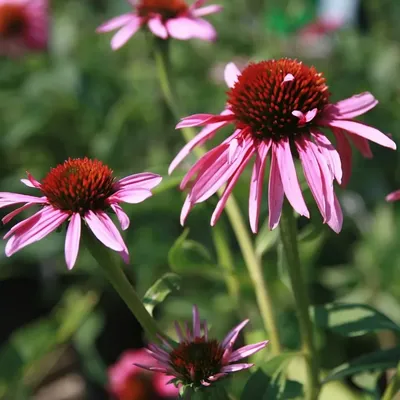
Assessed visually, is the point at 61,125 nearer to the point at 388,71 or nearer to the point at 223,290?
the point at 223,290

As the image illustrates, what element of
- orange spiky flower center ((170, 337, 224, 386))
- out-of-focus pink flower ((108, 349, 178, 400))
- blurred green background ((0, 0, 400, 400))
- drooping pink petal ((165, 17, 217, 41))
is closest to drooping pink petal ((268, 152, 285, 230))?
orange spiky flower center ((170, 337, 224, 386))

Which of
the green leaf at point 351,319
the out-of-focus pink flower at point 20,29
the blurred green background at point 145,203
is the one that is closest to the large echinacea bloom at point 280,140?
the green leaf at point 351,319

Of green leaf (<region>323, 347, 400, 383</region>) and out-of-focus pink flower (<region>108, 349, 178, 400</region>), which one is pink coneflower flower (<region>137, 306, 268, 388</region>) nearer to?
green leaf (<region>323, 347, 400, 383</region>)

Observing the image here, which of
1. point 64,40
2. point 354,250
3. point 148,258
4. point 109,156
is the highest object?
point 64,40

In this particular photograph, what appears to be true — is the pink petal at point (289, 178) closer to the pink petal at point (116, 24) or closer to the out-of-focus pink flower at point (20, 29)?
the pink petal at point (116, 24)

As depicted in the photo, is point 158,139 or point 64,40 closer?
point 158,139

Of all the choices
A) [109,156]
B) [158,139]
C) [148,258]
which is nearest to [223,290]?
[148,258]
